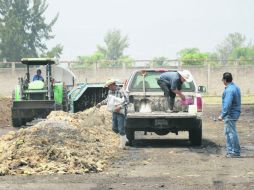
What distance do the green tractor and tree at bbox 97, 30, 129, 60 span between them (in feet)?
451

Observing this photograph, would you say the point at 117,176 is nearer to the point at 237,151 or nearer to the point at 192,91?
the point at 237,151

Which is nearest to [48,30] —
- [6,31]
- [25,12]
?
[25,12]

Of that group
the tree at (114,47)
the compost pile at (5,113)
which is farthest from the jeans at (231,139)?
the tree at (114,47)

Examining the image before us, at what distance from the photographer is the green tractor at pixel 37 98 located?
23.2 meters

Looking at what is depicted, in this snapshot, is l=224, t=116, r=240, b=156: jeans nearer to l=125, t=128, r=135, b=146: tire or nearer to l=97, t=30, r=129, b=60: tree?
l=125, t=128, r=135, b=146: tire

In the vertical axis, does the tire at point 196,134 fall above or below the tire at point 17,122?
above

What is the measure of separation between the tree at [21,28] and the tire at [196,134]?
2684 inches

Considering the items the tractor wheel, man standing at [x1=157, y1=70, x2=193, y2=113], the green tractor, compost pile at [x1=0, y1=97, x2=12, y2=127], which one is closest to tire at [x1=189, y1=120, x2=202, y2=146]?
man standing at [x1=157, y1=70, x2=193, y2=113]

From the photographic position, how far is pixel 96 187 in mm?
9984

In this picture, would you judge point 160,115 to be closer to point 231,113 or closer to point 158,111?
point 158,111

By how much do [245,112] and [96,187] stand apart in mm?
24354

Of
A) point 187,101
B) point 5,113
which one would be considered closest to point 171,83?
point 187,101

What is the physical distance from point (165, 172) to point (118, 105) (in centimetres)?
420

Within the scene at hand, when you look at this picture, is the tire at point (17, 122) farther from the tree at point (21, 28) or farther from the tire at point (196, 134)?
the tree at point (21, 28)
